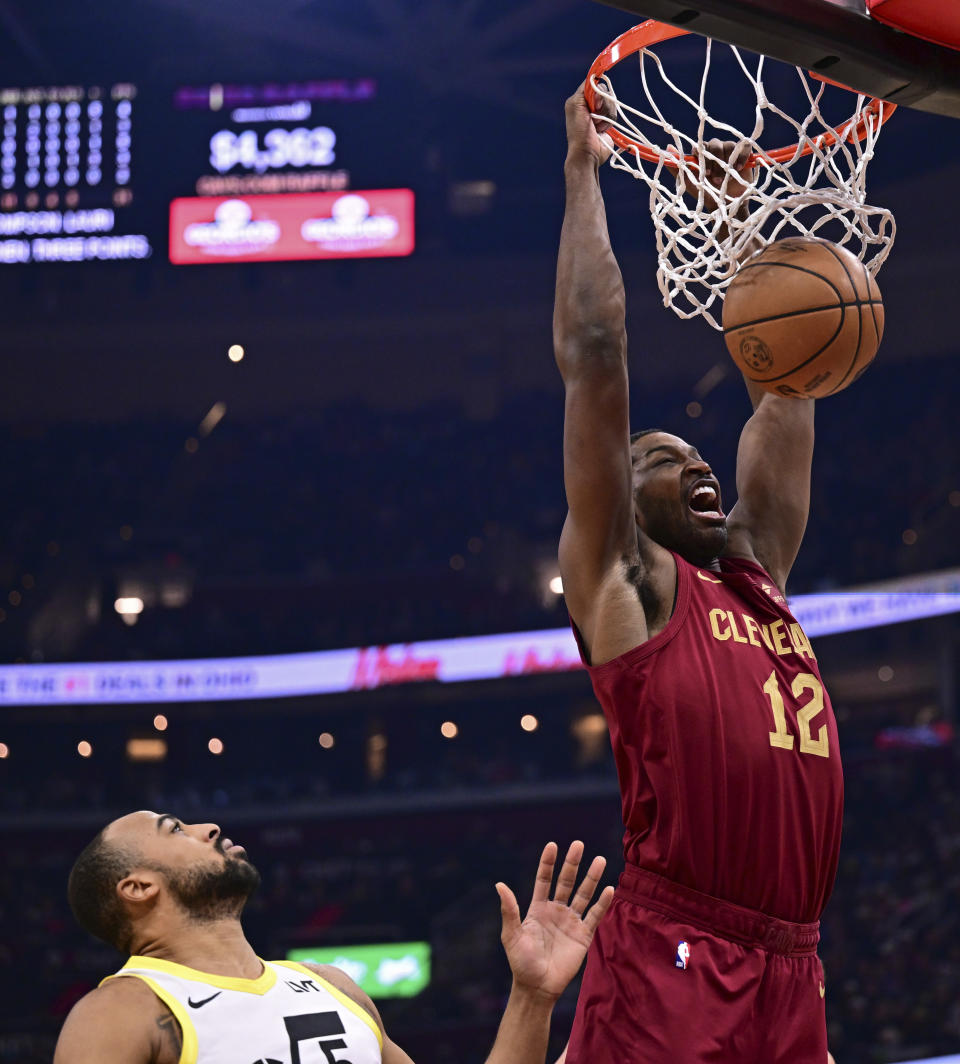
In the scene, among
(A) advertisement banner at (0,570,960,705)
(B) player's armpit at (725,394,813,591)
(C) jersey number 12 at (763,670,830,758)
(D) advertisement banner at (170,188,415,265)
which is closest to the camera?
(C) jersey number 12 at (763,670,830,758)

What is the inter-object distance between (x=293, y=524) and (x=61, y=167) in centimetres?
618

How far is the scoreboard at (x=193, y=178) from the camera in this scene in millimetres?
13828

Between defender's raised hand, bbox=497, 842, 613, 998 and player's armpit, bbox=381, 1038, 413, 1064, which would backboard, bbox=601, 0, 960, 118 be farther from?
player's armpit, bbox=381, 1038, 413, 1064

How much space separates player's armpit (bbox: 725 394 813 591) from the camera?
2939mm

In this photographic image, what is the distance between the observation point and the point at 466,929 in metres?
15.1

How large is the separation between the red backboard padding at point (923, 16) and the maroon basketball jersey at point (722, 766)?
3.75ft

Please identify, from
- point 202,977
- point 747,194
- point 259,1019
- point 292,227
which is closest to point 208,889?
point 202,977

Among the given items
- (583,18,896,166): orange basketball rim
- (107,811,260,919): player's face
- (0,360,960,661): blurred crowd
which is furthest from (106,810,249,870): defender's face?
(0,360,960,661): blurred crowd

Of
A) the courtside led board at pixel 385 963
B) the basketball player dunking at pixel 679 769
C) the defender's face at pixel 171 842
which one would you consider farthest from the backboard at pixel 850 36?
the courtside led board at pixel 385 963

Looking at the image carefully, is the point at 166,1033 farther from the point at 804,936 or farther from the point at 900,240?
the point at 900,240

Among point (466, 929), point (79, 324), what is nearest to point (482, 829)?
point (466, 929)

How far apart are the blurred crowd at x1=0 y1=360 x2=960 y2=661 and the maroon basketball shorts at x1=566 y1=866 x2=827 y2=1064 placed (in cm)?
1463

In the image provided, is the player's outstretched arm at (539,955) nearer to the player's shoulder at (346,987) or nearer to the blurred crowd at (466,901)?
the player's shoulder at (346,987)

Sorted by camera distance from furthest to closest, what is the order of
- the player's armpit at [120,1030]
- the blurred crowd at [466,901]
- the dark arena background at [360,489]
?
the dark arena background at [360,489], the blurred crowd at [466,901], the player's armpit at [120,1030]
